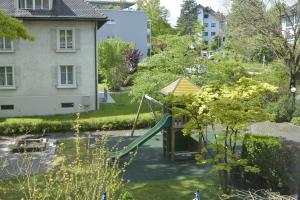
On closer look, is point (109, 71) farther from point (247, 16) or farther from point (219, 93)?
point (219, 93)

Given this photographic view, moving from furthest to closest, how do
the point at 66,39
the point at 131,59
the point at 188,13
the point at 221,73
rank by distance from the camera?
the point at 188,13, the point at 131,59, the point at 66,39, the point at 221,73

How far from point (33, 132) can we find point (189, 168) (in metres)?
8.63

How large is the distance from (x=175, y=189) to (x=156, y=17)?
55.6m

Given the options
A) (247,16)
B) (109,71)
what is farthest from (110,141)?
(109,71)

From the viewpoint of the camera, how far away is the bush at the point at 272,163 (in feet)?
30.3

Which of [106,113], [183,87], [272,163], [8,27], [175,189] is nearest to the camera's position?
[272,163]

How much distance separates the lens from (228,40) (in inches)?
1281

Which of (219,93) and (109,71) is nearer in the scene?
(219,93)

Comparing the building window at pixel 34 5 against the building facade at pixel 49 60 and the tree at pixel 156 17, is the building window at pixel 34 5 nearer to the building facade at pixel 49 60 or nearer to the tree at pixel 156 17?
the building facade at pixel 49 60

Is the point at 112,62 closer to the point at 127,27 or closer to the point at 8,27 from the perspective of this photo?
the point at 8,27

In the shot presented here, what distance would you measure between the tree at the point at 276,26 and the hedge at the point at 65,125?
994cm

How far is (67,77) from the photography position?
22750 mm

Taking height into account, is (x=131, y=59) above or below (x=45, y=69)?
above

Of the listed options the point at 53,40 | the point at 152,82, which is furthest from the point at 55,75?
the point at 152,82
